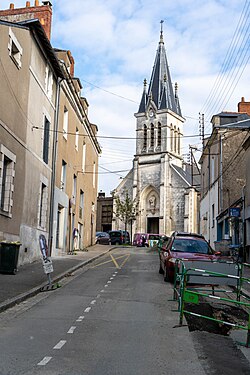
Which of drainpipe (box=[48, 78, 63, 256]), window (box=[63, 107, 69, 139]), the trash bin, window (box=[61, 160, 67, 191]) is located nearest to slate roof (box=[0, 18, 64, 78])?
drainpipe (box=[48, 78, 63, 256])

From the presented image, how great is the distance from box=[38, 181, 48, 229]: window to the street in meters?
9.44

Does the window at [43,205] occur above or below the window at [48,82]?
below

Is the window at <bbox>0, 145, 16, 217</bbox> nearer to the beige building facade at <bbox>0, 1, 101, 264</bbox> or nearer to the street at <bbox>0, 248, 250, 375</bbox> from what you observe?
the beige building facade at <bbox>0, 1, 101, 264</bbox>

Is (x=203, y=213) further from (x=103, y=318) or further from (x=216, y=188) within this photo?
(x=103, y=318)

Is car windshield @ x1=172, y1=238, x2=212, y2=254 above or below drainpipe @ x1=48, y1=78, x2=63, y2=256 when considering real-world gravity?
below

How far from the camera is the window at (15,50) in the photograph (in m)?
16.4

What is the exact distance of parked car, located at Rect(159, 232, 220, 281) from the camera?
14.4 metres

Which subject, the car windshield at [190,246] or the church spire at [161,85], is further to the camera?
the church spire at [161,85]

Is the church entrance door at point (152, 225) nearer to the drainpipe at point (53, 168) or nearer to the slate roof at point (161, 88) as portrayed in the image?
the slate roof at point (161, 88)

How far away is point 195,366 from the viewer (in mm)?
5875

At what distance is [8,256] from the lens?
15.1 metres

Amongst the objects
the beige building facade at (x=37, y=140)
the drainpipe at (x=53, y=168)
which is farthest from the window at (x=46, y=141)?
the drainpipe at (x=53, y=168)

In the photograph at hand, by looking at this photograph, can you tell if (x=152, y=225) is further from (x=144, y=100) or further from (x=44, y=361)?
(x=44, y=361)

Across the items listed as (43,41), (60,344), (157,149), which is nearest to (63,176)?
(43,41)
